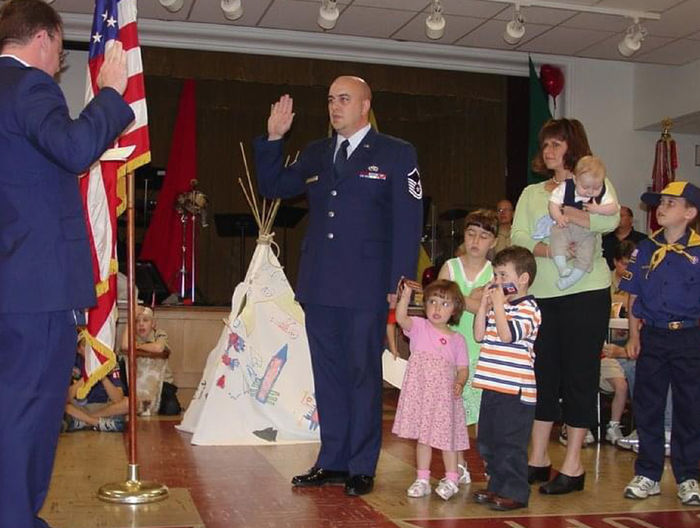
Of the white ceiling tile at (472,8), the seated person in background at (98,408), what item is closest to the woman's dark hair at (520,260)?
the seated person in background at (98,408)

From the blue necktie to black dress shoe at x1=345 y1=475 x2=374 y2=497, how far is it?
4.12ft

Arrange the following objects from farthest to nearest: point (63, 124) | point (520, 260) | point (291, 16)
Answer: point (291, 16)
point (520, 260)
point (63, 124)

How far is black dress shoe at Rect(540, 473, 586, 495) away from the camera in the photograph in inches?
155

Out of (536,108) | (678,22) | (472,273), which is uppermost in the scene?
(678,22)

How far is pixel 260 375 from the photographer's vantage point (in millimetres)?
5289

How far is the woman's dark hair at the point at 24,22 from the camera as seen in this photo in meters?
2.66

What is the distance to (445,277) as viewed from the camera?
14.2 feet

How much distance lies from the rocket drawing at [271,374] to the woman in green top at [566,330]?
5.45ft

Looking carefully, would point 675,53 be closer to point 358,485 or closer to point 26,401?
point 358,485

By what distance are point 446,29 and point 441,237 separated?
3529 millimetres

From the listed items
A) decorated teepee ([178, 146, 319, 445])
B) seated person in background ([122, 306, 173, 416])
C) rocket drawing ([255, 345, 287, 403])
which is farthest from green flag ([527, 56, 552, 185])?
rocket drawing ([255, 345, 287, 403])

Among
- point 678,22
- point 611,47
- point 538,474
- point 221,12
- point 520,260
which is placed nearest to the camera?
A: point 520,260

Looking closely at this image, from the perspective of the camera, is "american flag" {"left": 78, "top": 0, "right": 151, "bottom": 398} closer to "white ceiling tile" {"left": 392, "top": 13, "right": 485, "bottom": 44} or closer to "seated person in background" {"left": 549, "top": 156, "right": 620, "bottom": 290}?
"seated person in background" {"left": 549, "top": 156, "right": 620, "bottom": 290}

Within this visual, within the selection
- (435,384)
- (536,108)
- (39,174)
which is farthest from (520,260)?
(536,108)
